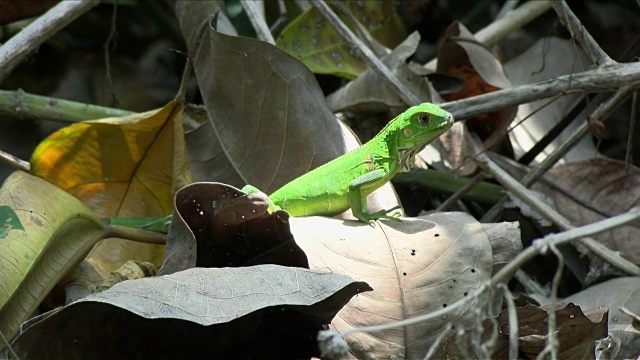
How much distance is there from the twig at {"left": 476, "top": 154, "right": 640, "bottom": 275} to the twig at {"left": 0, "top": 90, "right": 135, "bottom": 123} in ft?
6.19

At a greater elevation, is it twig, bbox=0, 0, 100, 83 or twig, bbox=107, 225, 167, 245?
twig, bbox=0, 0, 100, 83

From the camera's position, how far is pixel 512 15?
5.11 metres

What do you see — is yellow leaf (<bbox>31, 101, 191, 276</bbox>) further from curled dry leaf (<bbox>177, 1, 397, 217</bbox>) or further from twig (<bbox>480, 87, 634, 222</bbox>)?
twig (<bbox>480, 87, 634, 222</bbox>)

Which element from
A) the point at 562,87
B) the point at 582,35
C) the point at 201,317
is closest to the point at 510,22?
the point at 582,35

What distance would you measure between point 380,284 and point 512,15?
9.26 ft

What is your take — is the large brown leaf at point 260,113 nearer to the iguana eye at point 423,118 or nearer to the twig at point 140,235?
the iguana eye at point 423,118

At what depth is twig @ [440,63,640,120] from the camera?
3494 millimetres

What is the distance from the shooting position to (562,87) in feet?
11.8

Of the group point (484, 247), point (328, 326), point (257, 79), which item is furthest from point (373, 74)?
point (328, 326)

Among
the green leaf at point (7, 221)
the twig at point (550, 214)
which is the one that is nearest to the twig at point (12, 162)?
the green leaf at point (7, 221)

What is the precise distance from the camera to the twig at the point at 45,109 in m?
4.17

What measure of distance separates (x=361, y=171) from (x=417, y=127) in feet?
1.03

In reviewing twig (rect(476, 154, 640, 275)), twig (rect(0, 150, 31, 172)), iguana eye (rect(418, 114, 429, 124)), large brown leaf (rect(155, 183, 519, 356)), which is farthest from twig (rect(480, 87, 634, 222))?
twig (rect(0, 150, 31, 172))

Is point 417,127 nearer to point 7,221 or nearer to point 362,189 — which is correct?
point 362,189
